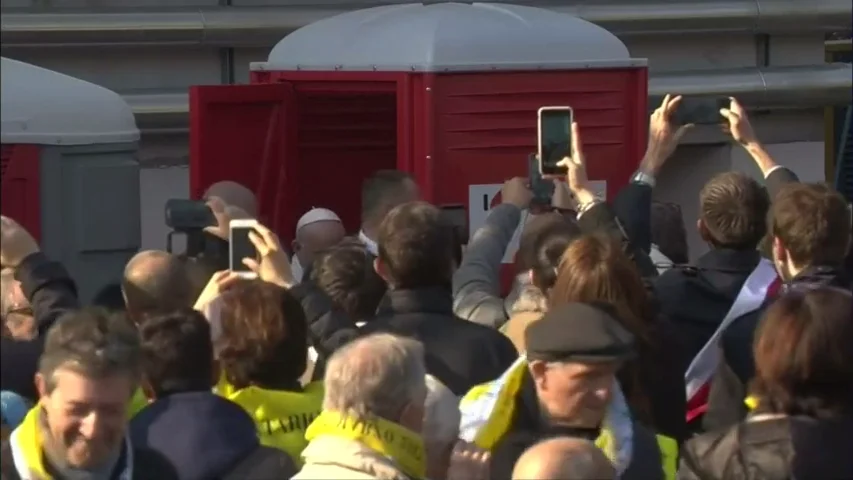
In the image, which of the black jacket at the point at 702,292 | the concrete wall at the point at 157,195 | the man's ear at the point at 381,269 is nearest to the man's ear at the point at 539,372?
the man's ear at the point at 381,269

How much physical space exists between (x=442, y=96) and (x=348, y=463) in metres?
3.62

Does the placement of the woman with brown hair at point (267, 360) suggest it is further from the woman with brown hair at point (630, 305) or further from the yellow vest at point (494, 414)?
the woman with brown hair at point (630, 305)

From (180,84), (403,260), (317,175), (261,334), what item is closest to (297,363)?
(261,334)

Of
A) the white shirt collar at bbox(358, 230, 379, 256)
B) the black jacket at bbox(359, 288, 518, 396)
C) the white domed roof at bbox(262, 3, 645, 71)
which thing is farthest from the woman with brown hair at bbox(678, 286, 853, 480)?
the white domed roof at bbox(262, 3, 645, 71)

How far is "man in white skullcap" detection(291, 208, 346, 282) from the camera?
5824 millimetres

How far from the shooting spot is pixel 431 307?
3684 millimetres

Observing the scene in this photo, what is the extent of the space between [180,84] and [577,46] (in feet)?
7.79

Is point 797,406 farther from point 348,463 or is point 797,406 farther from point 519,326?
point 519,326

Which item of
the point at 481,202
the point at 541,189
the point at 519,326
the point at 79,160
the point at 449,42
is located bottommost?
the point at 519,326

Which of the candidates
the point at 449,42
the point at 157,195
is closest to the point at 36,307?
the point at 449,42

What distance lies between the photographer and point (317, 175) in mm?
7105

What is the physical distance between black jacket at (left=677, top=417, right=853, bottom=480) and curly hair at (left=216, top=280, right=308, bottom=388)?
81 centimetres

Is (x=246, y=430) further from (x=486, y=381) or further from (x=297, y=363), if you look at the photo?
(x=486, y=381)

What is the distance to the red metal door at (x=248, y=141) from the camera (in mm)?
6363
